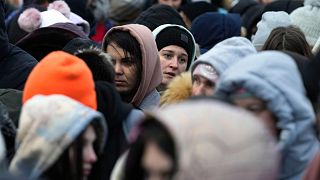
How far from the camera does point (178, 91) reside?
4957 mm

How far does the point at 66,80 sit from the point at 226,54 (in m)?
1.02

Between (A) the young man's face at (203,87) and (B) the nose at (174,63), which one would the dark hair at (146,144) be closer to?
(A) the young man's face at (203,87)

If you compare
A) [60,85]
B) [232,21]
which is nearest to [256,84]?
[60,85]

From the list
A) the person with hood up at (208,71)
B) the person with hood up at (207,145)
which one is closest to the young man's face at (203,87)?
the person with hood up at (208,71)

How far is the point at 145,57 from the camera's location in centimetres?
572

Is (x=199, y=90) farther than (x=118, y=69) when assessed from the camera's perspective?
No

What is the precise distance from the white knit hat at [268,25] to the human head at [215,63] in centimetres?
200

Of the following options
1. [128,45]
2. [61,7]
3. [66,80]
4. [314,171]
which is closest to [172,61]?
[128,45]

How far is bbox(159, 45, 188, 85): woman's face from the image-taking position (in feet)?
21.1

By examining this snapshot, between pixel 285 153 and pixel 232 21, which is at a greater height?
pixel 285 153

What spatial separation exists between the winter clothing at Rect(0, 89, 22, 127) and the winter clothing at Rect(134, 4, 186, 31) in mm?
2573

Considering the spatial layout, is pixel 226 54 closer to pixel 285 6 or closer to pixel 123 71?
pixel 123 71

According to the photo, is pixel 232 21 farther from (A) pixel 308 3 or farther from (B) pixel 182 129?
(B) pixel 182 129

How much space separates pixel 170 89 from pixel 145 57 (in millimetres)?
726
